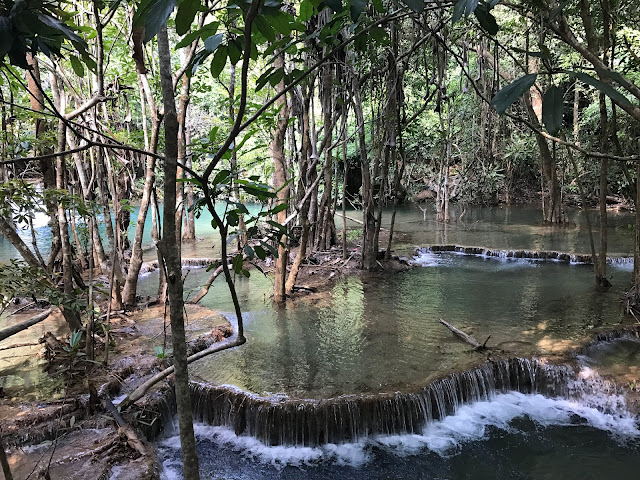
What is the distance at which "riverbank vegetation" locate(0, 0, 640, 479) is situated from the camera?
4.62 feet

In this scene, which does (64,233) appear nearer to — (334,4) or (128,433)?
(128,433)

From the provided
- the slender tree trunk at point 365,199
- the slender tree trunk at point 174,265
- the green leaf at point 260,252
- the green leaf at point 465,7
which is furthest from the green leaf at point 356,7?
the slender tree trunk at point 365,199

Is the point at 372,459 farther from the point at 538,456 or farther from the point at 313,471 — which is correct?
the point at 538,456

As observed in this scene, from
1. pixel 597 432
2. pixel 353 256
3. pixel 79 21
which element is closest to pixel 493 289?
pixel 353 256

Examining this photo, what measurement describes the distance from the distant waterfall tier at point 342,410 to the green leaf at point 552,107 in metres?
4.02

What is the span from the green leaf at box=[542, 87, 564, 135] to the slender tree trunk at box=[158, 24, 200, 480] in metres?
1.02

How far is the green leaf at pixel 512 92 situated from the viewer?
3.31 ft

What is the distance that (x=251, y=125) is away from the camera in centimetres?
788

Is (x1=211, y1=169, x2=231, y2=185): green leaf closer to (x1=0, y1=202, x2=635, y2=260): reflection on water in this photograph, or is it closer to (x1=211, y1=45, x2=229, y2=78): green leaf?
(x1=211, y1=45, x2=229, y2=78): green leaf

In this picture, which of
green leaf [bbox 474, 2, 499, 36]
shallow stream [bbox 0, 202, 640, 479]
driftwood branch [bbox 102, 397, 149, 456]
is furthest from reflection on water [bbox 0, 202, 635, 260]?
green leaf [bbox 474, 2, 499, 36]

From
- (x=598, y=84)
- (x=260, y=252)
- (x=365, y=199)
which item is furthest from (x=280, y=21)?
(x=365, y=199)

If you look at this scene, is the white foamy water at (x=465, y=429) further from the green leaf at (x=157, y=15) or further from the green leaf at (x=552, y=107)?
the green leaf at (x=157, y=15)

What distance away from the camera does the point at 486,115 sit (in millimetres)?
13047

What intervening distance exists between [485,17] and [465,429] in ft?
15.0
